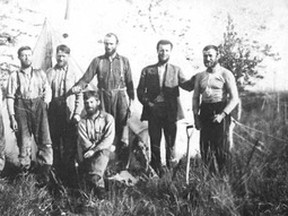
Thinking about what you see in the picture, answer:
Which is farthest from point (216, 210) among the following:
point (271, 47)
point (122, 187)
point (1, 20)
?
point (1, 20)

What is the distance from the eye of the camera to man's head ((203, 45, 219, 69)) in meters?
4.99

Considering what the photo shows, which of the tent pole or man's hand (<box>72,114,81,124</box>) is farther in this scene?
the tent pole

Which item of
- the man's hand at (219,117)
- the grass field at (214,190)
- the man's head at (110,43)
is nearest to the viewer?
the grass field at (214,190)

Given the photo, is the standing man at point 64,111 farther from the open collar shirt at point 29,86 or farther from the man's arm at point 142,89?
the man's arm at point 142,89

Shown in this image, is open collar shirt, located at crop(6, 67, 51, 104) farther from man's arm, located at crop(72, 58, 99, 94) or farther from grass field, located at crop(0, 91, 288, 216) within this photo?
grass field, located at crop(0, 91, 288, 216)

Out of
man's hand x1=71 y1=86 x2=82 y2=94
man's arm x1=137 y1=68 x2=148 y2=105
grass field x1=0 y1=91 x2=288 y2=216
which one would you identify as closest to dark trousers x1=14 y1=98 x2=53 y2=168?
grass field x1=0 y1=91 x2=288 y2=216

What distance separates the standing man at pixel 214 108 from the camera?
4.91m

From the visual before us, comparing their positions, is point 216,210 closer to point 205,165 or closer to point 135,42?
point 205,165

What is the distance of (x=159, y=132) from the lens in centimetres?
514

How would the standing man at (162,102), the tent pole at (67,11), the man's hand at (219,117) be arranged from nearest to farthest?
the man's hand at (219,117) < the standing man at (162,102) < the tent pole at (67,11)

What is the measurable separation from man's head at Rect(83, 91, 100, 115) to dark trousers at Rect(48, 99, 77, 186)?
25 centimetres

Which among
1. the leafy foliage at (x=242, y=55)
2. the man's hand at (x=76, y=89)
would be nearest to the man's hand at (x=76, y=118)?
the man's hand at (x=76, y=89)

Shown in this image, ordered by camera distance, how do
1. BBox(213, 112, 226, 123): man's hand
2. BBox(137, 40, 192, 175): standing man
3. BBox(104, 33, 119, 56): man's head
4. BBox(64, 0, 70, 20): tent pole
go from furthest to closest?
BBox(64, 0, 70, 20): tent pole
BBox(104, 33, 119, 56): man's head
BBox(137, 40, 192, 175): standing man
BBox(213, 112, 226, 123): man's hand

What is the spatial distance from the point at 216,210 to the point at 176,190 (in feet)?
1.53
